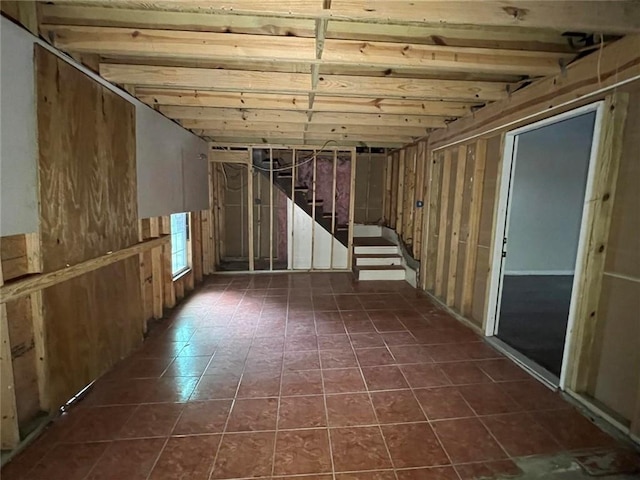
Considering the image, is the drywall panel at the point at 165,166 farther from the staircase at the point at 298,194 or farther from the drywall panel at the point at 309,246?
the drywall panel at the point at 309,246

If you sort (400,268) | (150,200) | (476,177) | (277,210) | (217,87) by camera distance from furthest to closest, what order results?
(277,210) → (400,268) → (476,177) → (150,200) → (217,87)

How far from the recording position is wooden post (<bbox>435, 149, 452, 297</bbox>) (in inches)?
164

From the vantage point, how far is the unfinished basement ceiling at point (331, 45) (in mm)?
1659

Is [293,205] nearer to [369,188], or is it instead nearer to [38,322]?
[369,188]

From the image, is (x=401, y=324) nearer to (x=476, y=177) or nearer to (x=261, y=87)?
(x=476, y=177)

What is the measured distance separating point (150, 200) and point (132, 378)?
1676 millimetres

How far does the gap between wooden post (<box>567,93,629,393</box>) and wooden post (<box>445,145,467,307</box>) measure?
1701mm

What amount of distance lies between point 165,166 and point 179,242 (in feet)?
4.72

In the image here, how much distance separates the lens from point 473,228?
350 cm

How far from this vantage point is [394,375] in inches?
99.2

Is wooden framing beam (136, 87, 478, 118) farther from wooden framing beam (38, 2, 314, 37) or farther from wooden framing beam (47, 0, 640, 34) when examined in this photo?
wooden framing beam (47, 0, 640, 34)

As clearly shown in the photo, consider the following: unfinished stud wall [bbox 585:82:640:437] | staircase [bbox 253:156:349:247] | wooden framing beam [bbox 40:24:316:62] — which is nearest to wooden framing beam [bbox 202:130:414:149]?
staircase [bbox 253:156:349:247]

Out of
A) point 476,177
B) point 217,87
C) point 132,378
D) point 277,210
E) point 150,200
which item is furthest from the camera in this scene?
point 277,210

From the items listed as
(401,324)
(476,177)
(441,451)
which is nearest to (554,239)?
(476,177)
